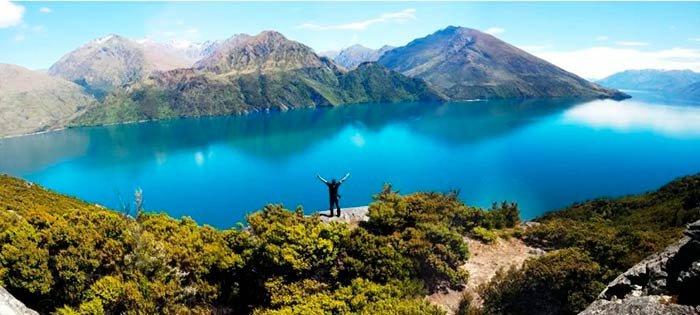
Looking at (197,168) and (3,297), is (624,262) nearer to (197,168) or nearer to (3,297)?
(3,297)

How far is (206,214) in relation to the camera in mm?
93438

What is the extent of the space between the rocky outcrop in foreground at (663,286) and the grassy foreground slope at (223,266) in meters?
9.38

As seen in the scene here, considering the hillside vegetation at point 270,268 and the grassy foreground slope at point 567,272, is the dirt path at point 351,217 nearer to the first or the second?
the hillside vegetation at point 270,268

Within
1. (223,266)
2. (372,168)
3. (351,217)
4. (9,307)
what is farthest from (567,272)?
(372,168)

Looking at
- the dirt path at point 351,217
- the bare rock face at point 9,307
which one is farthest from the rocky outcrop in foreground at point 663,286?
the dirt path at point 351,217

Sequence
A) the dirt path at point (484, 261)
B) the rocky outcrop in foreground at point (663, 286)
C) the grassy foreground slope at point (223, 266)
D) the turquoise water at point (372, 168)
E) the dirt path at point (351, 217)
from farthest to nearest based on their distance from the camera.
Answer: the turquoise water at point (372, 168), the dirt path at point (351, 217), the dirt path at point (484, 261), the grassy foreground slope at point (223, 266), the rocky outcrop in foreground at point (663, 286)

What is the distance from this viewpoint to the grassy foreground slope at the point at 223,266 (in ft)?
67.1

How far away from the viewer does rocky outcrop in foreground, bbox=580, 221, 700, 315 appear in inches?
343

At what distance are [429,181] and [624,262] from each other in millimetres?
86640

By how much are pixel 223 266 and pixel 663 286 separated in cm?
2046

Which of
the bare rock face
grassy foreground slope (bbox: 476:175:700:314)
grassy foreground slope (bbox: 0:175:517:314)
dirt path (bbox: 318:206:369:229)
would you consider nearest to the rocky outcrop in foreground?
grassy foreground slope (bbox: 0:175:517:314)

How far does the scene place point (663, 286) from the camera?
9.90 m

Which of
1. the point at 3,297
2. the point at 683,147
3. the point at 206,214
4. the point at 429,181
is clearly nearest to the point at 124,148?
the point at 206,214

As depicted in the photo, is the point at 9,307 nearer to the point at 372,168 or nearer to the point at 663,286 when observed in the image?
the point at 663,286
